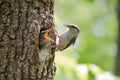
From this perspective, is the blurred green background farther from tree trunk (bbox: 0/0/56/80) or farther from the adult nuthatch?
tree trunk (bbox: 0/0/56/80)

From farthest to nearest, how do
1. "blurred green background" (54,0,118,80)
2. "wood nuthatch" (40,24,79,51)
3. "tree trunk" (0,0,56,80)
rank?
"blurred green background" (54,0,118,80) < "wood nuthatch" (40,24,79,51) < "tree trunk" (0,0,56,80)

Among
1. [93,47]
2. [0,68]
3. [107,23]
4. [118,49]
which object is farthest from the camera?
[107,23]

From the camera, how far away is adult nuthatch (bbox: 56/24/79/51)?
3768mm

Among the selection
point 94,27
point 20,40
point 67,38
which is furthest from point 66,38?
point 94,27

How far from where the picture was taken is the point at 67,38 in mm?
3805

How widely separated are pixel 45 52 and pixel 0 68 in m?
0.36

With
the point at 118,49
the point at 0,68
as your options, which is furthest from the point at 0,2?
the point at 118,49

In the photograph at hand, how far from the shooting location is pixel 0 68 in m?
3.33

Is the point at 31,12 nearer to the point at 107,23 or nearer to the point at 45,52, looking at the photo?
the point at 45,52

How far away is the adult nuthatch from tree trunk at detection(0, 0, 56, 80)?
33 cm

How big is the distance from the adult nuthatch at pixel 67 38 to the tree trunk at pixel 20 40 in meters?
0.33

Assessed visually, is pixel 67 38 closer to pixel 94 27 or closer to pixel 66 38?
pixel 66 38

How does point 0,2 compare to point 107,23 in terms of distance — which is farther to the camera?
point 107,23

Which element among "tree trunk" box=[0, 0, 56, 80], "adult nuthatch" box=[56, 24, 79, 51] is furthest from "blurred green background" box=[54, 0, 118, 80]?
"tree trunk" box=[0, 0, 56, 80]
